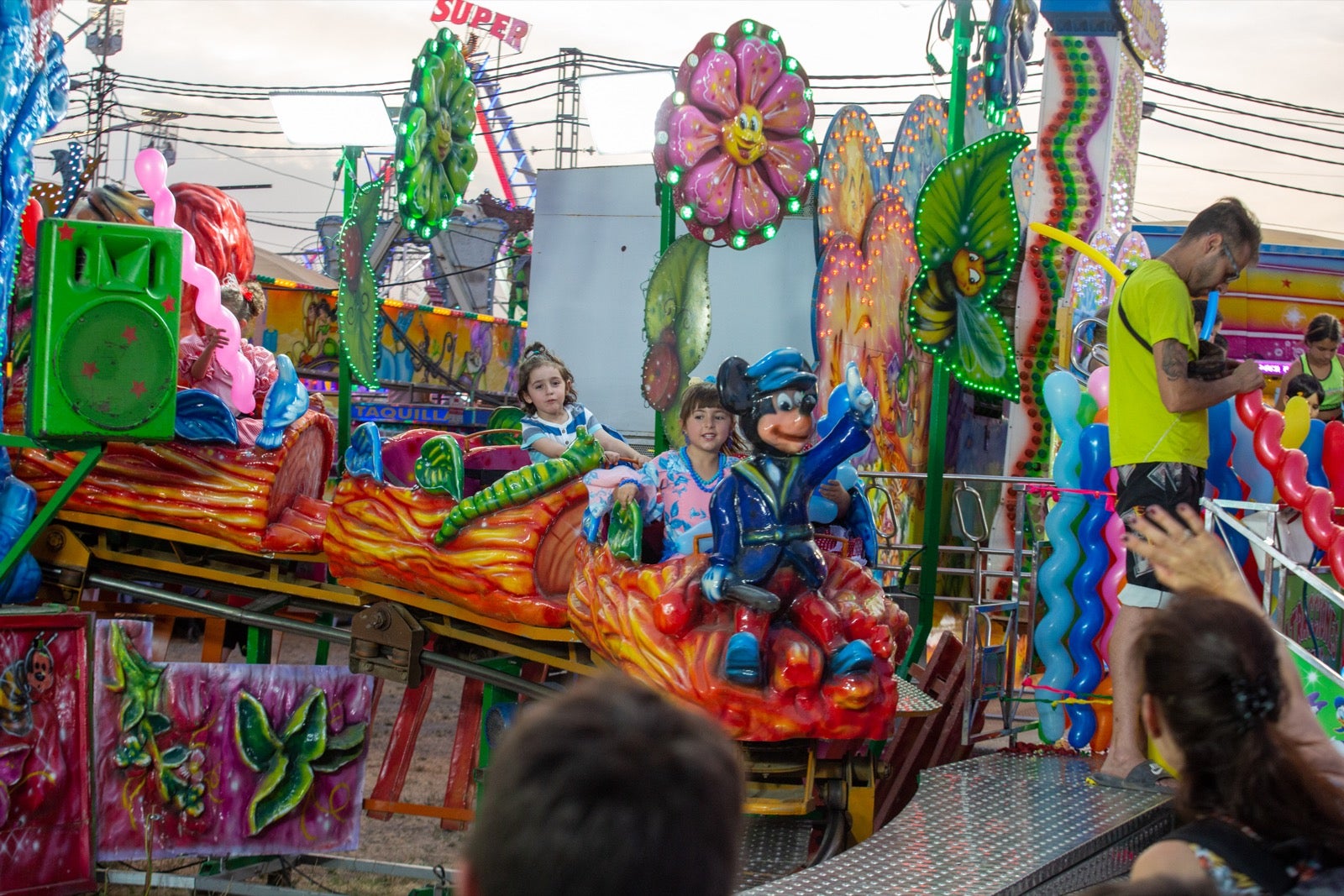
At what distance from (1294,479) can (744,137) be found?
10.4 feet

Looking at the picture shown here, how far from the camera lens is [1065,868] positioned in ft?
10.3

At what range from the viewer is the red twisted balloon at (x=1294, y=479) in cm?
380

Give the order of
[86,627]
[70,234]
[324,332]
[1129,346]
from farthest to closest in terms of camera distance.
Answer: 1. [324,332]
2. [86,627]
3. [70,234]
4. [1129,346]

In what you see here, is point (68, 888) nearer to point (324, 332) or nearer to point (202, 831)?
point (202, 831)

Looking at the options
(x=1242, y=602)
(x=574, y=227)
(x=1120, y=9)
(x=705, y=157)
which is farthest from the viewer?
(x=574, y=227)

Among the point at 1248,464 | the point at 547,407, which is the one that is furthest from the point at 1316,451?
the point at 547,407

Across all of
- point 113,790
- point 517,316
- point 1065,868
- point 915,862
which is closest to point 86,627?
point 113,790

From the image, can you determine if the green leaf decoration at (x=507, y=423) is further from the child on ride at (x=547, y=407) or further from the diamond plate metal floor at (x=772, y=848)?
the diamond plate metal floor at (x=772, y=848)

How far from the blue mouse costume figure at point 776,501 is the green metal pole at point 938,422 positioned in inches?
78.4

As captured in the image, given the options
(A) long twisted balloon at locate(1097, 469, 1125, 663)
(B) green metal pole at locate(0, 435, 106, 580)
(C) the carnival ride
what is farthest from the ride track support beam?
(A) long twisted balloon at locate(1097, 469, 1125, 663)

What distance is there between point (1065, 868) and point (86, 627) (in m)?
3.09

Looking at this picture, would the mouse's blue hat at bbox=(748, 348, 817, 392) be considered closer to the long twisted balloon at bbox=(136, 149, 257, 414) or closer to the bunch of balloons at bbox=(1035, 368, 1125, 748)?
the bunch of balloons at bbox=(1035, 368, 1125, 748)

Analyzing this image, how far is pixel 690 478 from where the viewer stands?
404 centimetres

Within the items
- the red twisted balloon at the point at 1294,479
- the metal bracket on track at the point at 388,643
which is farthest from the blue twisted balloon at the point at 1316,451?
the metal bracket on track at the point at 388,643
